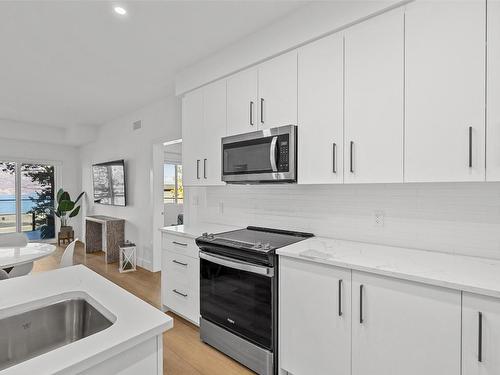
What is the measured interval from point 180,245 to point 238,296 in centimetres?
87

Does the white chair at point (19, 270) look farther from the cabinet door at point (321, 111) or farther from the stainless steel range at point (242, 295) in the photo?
the cabinet door at point (321, 111)

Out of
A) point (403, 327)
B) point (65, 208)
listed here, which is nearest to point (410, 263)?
point (403, 327)

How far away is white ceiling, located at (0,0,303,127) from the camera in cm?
209

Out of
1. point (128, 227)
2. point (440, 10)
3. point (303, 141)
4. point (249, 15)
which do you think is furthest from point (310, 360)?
point (128, 227)

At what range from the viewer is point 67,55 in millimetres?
2822

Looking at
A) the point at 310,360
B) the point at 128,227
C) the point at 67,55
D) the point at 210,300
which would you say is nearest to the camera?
the point at 310,360

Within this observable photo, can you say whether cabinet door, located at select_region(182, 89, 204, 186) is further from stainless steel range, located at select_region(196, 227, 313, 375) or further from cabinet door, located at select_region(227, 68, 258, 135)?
stainless steel range, located at select_region(196, 227, 313, 375)

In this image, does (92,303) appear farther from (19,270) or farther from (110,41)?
(110,41)

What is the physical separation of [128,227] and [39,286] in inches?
153

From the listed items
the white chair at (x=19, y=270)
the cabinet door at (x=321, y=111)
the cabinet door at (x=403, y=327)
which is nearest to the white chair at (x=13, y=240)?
the white chair at (x=19, y=270)

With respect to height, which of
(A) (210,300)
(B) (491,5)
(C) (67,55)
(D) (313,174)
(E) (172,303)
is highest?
(C) (67,55)

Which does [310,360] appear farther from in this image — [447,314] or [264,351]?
[447,314]

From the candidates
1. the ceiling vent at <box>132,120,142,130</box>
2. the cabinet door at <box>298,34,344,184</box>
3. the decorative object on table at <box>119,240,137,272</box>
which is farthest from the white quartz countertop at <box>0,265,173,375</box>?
the ceiling vent at <box>132,120,142,130</box>

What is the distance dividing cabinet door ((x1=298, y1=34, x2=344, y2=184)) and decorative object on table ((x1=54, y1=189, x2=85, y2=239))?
6096mm
